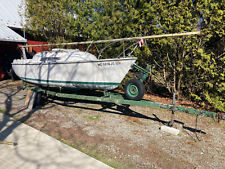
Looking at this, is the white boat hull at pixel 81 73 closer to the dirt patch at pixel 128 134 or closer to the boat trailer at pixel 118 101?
the boat trailer at pixel 118 101

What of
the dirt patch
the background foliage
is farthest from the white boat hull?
the background foliage

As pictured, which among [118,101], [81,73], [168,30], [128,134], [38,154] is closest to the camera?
[38,154]

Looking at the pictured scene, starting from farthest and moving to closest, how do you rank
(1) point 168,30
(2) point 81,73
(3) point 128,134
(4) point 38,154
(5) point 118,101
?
(1) point 168,30
(2) point 81,73
(5) point 118,101
(3) point 128,134
(4) point 38,154

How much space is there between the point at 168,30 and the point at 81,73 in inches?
171

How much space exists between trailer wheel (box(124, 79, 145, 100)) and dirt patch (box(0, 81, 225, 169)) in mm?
1015

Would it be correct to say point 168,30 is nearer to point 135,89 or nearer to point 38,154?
point 135,89

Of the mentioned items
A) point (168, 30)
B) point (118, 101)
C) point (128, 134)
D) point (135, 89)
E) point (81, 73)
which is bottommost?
point (128, 134)

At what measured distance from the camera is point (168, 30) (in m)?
7.20

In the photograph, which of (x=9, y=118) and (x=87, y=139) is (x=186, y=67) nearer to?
(x=87, y=139)

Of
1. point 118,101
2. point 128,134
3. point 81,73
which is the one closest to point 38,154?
point 128,134

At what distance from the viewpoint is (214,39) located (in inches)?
297

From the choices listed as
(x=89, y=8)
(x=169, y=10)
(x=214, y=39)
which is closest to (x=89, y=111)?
(x=169, y=10)

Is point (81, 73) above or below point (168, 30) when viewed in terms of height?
below

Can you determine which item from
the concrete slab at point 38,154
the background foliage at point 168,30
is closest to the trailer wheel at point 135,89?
the concrete slab at point 38,154
